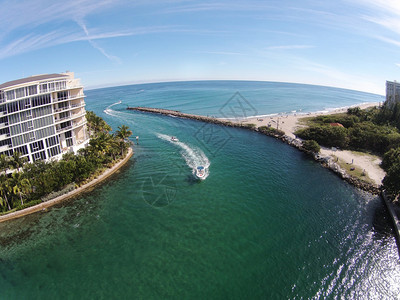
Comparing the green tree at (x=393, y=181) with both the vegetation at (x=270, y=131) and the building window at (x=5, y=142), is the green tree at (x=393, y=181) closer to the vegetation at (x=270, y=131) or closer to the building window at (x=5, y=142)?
the vegetation at (x=270, y=131)

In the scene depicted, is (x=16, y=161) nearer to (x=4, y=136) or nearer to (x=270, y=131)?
(x=4, y=136)

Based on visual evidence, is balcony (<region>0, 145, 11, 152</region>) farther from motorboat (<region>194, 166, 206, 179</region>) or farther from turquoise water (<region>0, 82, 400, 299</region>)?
motorboat (<region>194, 166, 206, 179</region>)

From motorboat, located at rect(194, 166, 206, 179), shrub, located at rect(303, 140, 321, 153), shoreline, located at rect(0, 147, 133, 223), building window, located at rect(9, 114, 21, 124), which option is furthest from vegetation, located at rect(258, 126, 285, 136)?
building window, located at rect(9, 114, 21, 124)

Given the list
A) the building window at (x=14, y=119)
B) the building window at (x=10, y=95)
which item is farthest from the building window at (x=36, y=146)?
the building window at (x=10, y=95)

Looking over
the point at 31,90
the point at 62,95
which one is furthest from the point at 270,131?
the point at 31,90

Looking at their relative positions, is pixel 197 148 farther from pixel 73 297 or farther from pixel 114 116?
pixel 114 116
